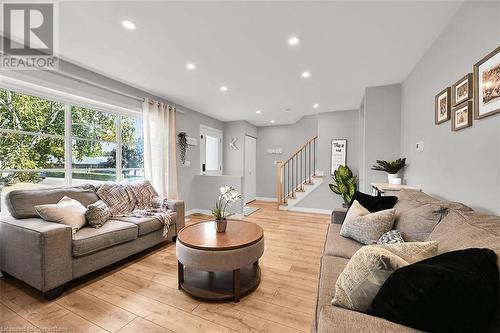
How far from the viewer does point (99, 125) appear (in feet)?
10.8

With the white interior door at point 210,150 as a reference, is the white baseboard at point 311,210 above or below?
below

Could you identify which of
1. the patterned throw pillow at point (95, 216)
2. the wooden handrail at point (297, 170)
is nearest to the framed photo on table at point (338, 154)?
the wooden handrail at point (297, 170)

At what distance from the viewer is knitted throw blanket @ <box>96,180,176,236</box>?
112 inches

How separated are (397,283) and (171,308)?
1703mm

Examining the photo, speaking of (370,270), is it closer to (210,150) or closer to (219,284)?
(219,284)

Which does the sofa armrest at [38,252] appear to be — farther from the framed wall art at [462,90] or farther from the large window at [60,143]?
the framed wall art at [462,90]

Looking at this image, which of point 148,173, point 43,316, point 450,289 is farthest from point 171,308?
point 148,173

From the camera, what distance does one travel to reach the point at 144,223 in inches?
105

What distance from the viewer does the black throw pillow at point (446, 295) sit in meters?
0.68

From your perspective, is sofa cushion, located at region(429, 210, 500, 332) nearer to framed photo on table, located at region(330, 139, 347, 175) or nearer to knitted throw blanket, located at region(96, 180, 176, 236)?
knitted throw blanket, located at region(96, 180, 176, 236)

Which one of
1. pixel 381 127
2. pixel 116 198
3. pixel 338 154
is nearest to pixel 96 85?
pixel 116 198

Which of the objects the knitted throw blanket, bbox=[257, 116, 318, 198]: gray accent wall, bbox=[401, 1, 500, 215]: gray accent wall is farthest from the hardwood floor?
bbox=[257, 116, 318, 198]: gray accent wall

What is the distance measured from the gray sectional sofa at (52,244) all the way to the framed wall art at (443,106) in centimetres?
347

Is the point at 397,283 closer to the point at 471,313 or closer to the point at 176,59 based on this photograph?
the point at 471,313
